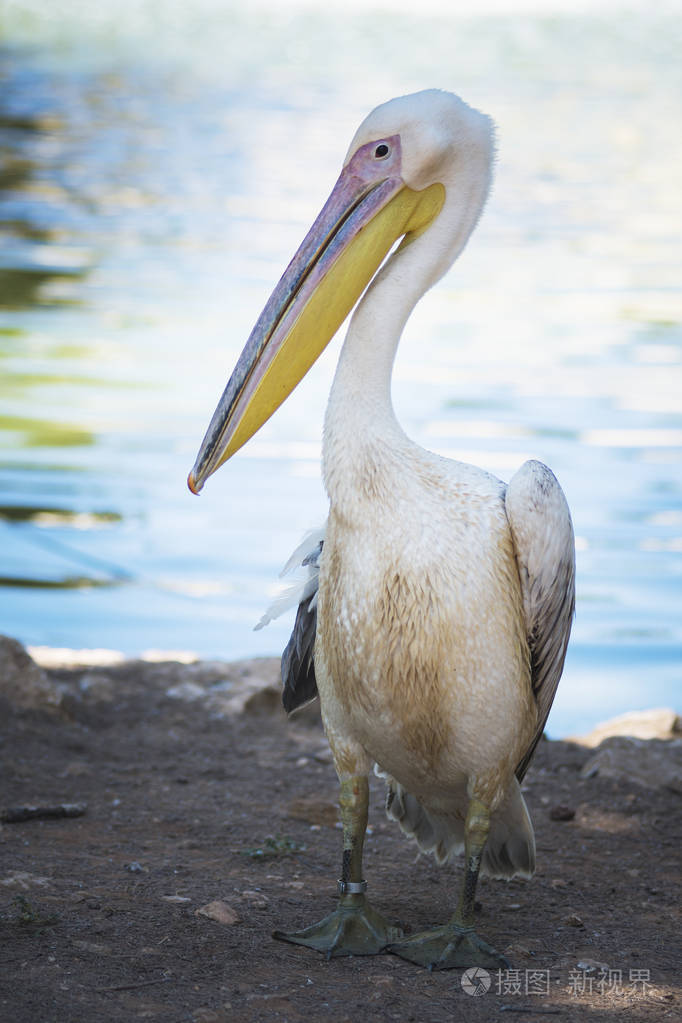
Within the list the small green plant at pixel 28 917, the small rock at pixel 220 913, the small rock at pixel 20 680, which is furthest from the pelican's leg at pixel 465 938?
the small rock at pixel 20 680

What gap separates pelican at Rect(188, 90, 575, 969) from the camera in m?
3.72

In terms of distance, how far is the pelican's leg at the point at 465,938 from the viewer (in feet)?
12.3

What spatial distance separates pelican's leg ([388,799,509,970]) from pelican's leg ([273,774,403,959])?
0.07 m

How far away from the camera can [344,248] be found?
3.94 m

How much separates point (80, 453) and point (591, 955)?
6.57 m

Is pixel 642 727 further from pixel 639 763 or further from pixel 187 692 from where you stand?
pixel 187 692

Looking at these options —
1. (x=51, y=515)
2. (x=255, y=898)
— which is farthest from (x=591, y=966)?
(x=51, y=515)

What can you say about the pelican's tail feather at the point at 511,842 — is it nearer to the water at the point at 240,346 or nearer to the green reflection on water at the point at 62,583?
the water at the point at 240,346

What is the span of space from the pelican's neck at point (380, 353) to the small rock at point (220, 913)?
1.21m

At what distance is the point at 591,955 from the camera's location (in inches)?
152

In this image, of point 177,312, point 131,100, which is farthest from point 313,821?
point 131,100

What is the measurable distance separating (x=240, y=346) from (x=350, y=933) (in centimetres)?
879

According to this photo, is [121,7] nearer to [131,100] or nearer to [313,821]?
[131,100]

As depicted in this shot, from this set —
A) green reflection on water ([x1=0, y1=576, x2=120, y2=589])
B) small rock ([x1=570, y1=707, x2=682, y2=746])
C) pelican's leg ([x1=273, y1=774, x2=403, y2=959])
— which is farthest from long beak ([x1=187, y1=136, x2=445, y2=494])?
green reflection on water ([x1=0, y1=576, x2=120, y2=589])
